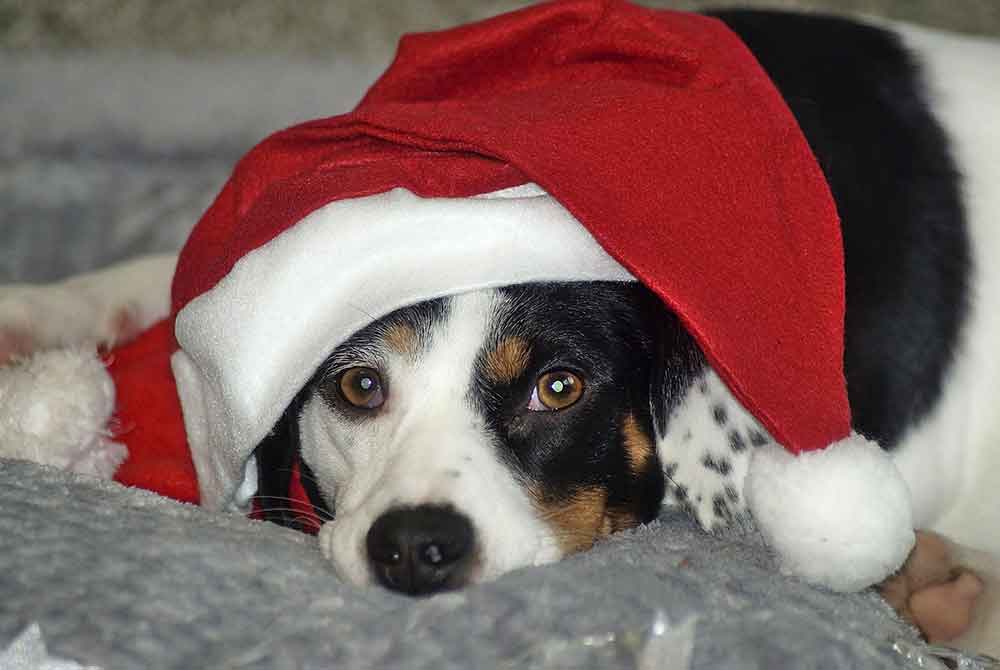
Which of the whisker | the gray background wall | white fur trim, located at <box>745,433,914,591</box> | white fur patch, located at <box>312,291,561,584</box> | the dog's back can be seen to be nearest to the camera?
white fur trim, located at <box>745,433,914,591</box>

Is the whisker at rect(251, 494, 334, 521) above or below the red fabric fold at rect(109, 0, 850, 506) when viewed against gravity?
below

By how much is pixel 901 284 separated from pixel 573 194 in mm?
619

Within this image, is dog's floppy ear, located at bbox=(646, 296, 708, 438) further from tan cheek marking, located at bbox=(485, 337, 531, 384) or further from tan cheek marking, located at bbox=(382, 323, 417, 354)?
tan cheek marking, located at bbox=(382, 323, 417, 354)

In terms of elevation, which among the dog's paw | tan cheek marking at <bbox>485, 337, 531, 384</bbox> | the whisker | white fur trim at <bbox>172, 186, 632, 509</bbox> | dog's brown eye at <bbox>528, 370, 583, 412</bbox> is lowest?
the dog's paw

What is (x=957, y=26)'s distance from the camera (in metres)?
3.06

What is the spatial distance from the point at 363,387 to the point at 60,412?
46 cm

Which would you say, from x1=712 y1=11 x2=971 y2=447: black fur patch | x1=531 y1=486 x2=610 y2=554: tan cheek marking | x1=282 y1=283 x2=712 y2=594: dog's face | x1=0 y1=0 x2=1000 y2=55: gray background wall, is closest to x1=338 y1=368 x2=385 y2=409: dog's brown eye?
x1=282 y1=283 x2=712 y2=594: dog's face

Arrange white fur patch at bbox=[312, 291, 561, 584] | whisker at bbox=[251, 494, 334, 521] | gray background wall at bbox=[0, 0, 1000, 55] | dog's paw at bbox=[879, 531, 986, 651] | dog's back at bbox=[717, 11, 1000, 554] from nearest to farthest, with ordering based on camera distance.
Result: white fur patch at bbox=[312, 291, 561, 584], dog's paw at bbox=[879, 531, 986, 651], dog's back at bbox=[717, 11, 1000, 554], whisker at bbox=[251, 494, 334, 521], gray background wall at bbox=[0, 0, 1000, 55]

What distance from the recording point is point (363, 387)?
1736 millimetres

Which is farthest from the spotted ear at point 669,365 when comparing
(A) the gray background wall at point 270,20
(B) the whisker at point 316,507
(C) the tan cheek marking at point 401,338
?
(A) the gray background wall at point 270,20

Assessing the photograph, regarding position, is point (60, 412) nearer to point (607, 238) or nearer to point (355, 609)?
point (355, 609)

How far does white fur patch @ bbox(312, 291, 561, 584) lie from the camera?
1518 mm

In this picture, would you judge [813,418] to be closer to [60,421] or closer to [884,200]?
[884,200]

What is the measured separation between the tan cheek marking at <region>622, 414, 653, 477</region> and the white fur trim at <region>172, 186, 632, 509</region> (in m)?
0.30
